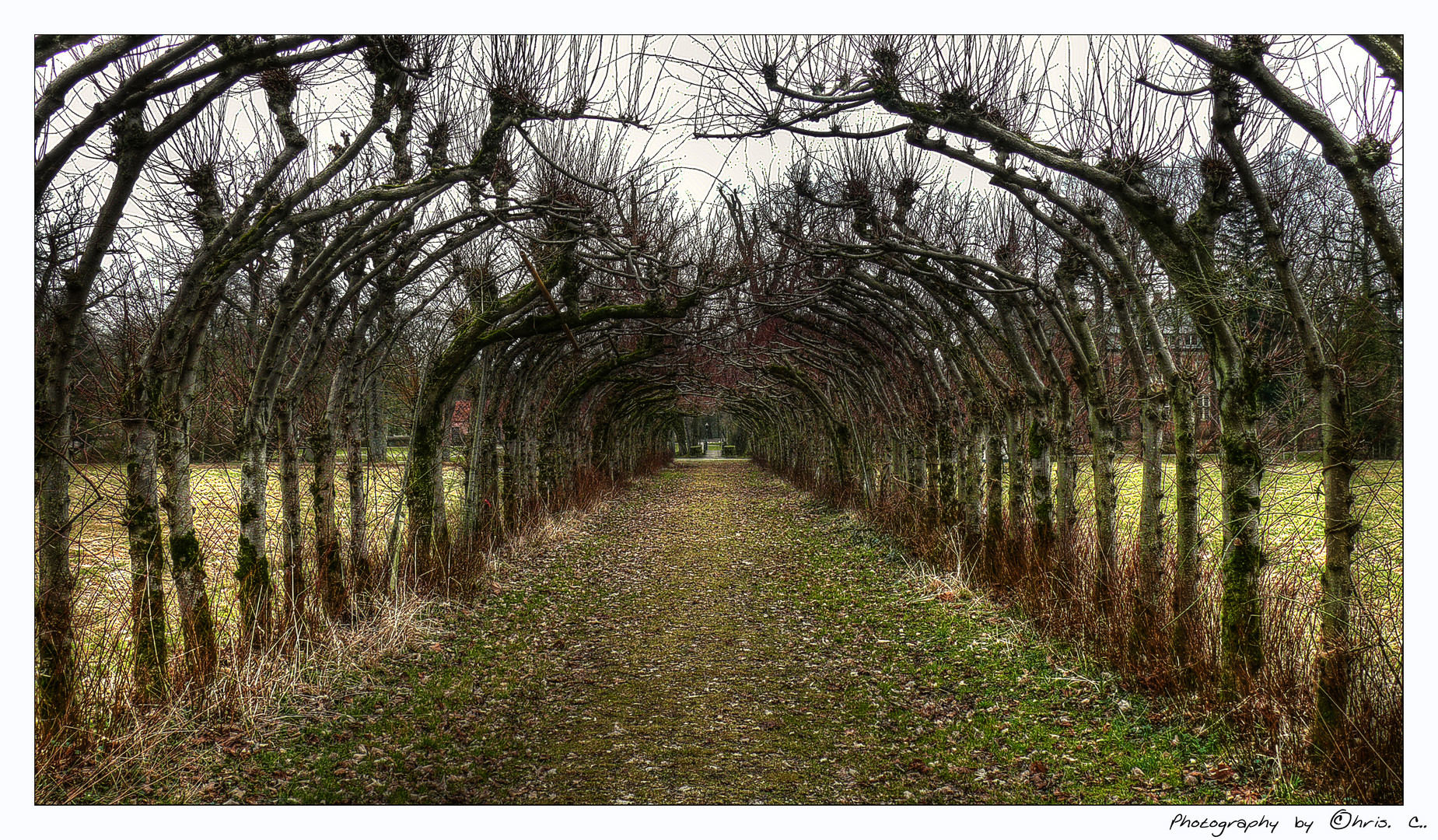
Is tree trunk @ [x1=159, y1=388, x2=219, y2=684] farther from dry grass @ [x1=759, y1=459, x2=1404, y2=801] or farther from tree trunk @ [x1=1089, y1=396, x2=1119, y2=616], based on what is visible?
tree trunk @ [x1=1089, y1=396, x2=1119, y2=616]

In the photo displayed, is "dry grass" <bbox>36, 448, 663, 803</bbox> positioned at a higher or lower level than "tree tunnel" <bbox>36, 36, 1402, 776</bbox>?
lower

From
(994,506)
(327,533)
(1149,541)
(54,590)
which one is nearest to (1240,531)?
(1149,541)

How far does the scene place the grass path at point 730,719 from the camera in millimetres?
4164

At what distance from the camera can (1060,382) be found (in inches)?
307

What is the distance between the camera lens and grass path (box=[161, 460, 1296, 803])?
4164 millimetres

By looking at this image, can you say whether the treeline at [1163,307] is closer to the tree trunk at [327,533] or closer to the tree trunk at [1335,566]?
the tree trunk at [1335,566]

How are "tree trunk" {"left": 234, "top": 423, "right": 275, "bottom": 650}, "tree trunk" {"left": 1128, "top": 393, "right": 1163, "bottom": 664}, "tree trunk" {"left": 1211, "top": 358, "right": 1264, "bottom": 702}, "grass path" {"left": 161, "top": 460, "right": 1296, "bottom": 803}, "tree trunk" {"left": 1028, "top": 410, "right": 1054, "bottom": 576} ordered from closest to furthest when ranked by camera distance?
"grass path" {"left": 161, "top": 460, "right": 1296, "bottom": 803}, "tree trunk" {"left": 1211, "top": 358, "right": 1264, "bottom": 702}, "tree trunk" {"left": 1128, "top": 393, "right": 1163, "bottom": 664}, "tree trunk" {"left": 234, "top": 423, "right": 275, "bottom": 650}, "tree trunk" {"left": 1028, "top": 410, "right": 1054, "bottom": 576}

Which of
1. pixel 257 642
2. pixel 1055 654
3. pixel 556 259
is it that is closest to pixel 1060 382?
pixel 1055 654

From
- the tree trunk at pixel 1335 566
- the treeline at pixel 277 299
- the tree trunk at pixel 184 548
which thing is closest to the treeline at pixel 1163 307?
the tree trunk at pixel 1335 566

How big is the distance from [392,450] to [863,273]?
8565 millimetres

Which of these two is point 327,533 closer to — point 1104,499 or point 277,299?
point 277,299

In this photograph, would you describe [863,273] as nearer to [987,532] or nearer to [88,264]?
[987,532]

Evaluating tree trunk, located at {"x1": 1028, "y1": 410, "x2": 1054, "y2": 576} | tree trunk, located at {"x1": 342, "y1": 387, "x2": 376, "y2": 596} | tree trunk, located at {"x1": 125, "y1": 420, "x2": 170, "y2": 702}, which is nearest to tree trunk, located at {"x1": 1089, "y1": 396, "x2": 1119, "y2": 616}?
tree trunk, located at {"x1": 1028, "y1": 410, "x2": 1054, "y2": 576}

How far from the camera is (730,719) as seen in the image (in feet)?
17.2
